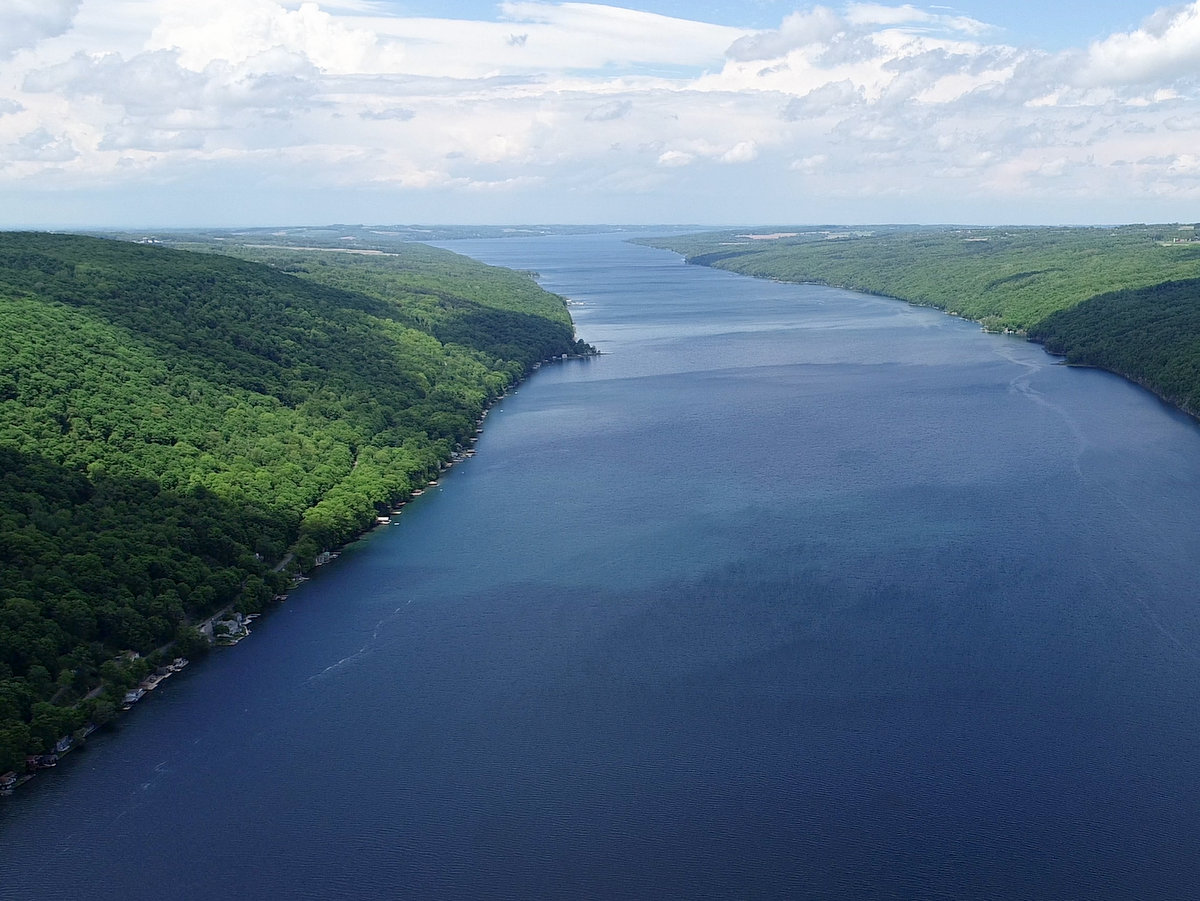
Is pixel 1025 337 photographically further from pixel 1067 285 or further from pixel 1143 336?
pixel 1143 336

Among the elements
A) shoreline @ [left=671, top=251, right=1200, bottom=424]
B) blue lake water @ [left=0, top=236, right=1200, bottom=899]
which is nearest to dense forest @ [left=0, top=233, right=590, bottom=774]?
blue lake water @ [left=0, top=236, right=1200, bottom=899]

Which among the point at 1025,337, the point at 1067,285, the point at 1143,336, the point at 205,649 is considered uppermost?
the point at 1067,285

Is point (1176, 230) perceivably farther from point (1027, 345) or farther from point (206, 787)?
point (206, 787)

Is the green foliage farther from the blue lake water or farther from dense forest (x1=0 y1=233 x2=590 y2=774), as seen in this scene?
dense forest (x1=0 y1=233 x2=590 y2=774)

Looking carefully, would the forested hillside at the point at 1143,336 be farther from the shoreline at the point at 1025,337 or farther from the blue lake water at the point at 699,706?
the blue lake water at the point at 699,706

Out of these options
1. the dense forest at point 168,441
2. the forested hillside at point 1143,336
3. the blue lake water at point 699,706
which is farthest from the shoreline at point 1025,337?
the dense forest at point 168,441

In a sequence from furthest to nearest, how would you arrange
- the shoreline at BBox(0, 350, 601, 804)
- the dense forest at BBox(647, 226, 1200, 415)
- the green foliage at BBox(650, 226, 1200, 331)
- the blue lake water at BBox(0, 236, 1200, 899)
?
1. the green foliage at BBox(650, 226, 1200, 331)
2. the dense forest at BBox(647, 226, 1200, 415)
3. the shoreline at BBox(0, 350, 601, 804)
4. the blue lake water at BBox(0, 236, 1200, 899)

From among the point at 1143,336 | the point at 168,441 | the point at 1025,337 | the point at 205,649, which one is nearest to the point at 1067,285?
the point at 1025,337
